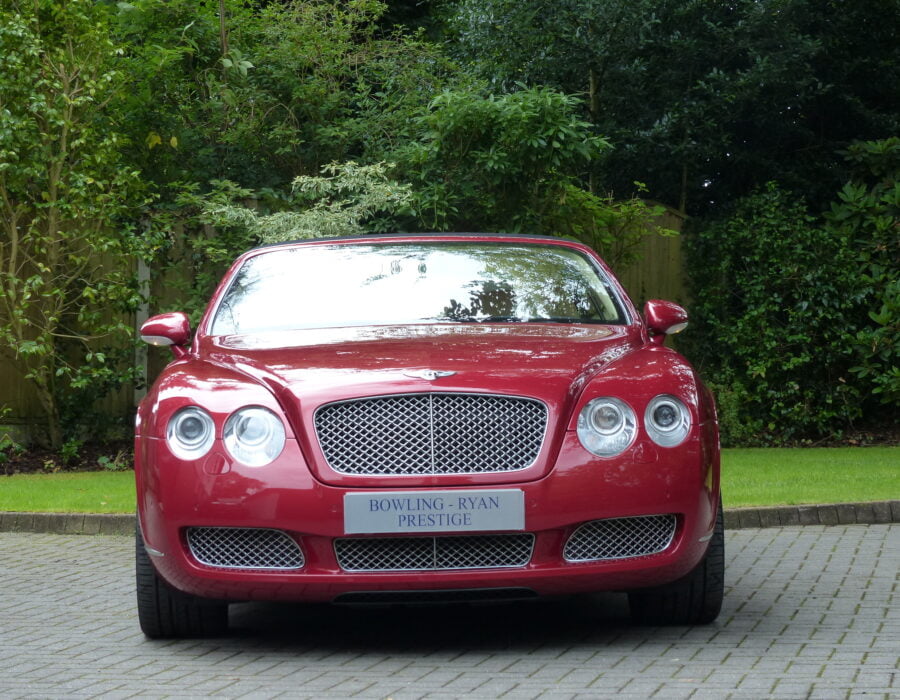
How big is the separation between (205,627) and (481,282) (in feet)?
6.24

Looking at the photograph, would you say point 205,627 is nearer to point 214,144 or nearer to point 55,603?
point 55,603

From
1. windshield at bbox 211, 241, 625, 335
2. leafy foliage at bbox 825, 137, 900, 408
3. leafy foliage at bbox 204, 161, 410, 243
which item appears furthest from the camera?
leafy foliage at bbox 825, 137, 900, 408

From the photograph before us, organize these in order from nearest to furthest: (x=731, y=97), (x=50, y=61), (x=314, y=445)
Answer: (x=314, y=445)
(x=50, y=61)
(x=731, y=97)

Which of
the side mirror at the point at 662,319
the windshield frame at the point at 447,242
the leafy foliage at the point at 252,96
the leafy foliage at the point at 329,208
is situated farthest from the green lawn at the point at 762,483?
the leafy foliage at the point at 252,96

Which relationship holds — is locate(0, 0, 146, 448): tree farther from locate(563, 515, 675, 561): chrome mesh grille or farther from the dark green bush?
locate(563, 515, 675, 561): chrome mesh grille

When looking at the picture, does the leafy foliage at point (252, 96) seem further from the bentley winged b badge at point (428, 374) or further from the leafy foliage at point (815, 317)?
the bentley winged b badge at point (428, 374)

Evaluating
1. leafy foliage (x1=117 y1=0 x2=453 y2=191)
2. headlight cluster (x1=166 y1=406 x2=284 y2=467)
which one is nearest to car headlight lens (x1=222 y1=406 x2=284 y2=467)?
headlight cluster (x1=166 y1=406 x2=284 y2=467)

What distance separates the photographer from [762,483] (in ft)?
33.0

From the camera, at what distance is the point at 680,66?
14789 millimetres

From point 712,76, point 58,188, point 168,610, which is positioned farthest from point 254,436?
A: point 712,76

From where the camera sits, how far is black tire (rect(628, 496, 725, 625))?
5.43 metres

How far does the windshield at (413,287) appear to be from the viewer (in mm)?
5996

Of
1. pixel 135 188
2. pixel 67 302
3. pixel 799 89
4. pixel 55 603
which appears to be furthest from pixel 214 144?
pixel 55 603

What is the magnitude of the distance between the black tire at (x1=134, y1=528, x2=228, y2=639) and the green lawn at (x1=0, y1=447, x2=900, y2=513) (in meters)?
3.59
